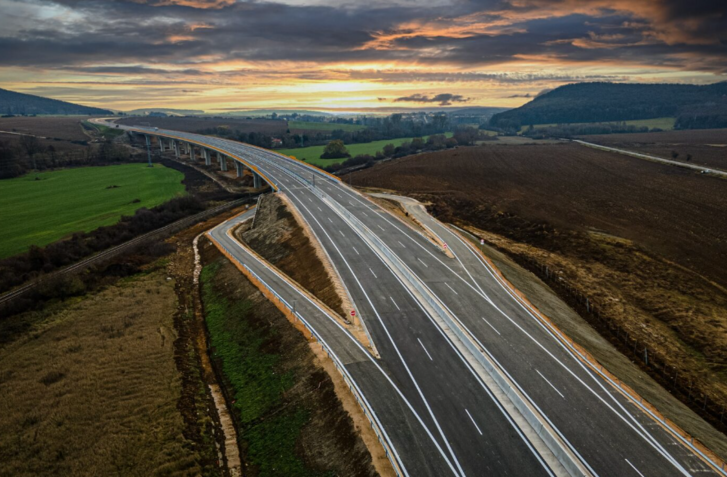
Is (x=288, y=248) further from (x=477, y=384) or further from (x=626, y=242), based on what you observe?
(x=626, y=242)

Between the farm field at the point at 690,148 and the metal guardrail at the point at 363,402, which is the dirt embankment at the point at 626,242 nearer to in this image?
the farm field at the point at 690,148

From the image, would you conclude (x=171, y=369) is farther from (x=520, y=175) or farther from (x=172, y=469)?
(x=520, y=175)

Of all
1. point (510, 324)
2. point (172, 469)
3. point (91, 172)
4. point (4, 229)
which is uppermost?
point (91, 172)

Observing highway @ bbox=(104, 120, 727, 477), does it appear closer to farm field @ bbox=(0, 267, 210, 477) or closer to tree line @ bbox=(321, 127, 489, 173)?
farm field @ bbox=(0, 267, 210, 477)

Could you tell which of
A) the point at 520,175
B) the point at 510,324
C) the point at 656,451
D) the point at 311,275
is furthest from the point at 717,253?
the point at 520,175

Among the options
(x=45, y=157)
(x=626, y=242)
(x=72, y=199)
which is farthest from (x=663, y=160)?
(x=45, y=157)
